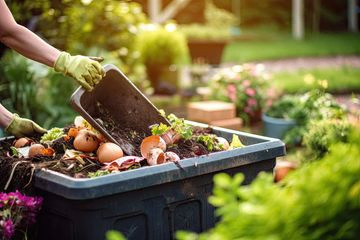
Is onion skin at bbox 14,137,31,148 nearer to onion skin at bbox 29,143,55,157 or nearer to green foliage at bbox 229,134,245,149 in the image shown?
onion skin at bbox 29,143,55,157

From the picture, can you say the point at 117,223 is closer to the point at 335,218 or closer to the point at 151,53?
the point at 335,218

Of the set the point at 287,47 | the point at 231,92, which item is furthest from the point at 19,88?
the point at 287,47

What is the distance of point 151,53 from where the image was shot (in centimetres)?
839

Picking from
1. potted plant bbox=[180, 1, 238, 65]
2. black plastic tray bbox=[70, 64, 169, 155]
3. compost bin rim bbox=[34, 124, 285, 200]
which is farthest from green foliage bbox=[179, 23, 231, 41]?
compost bin rim bbox=[34, 124, 285, 200]

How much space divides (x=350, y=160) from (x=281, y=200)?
202 millimetres

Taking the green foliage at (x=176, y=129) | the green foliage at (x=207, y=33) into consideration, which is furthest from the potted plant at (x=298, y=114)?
the green foliage at (x=207, y=33)

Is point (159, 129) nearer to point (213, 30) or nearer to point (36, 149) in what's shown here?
point (36, 149)

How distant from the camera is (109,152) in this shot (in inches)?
120

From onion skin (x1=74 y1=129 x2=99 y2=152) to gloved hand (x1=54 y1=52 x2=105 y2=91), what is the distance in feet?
0.72

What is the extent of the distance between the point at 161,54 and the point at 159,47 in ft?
0.29

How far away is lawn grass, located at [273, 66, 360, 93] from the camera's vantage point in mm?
8625

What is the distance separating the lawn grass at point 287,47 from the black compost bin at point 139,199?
877 centimetres

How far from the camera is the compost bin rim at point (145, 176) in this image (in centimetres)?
265

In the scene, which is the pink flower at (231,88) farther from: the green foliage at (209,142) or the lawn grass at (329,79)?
Answer: the green foliage at (209,142)
